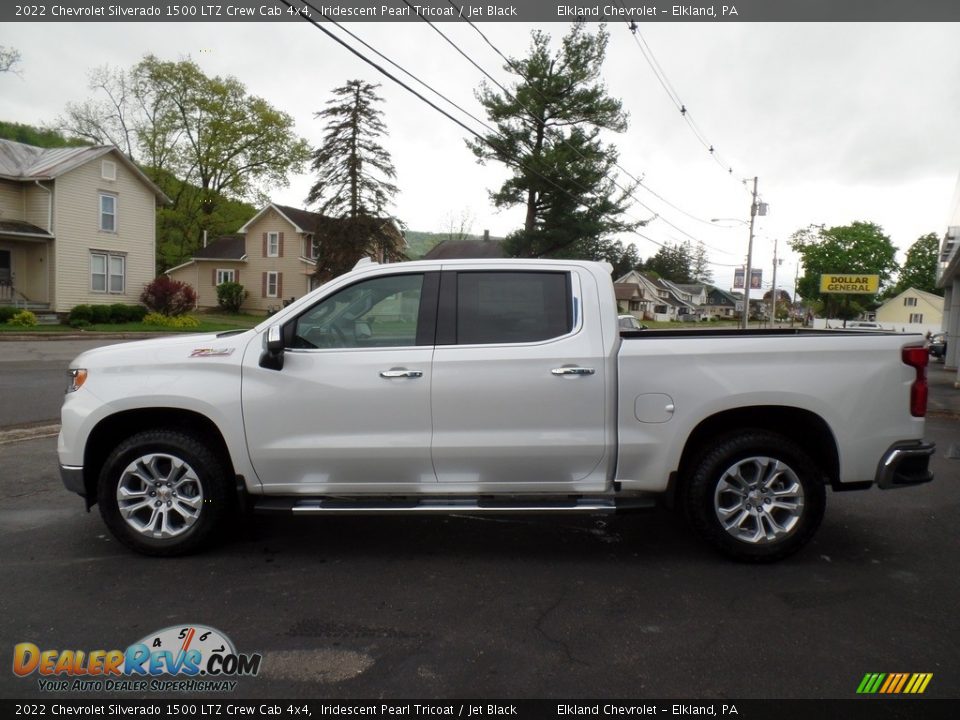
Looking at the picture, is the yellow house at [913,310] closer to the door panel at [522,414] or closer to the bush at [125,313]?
the bush at [125,313]

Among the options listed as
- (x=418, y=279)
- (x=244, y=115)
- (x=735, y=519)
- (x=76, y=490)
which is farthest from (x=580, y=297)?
(x=244, y=115)

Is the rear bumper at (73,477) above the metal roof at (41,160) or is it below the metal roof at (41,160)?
below

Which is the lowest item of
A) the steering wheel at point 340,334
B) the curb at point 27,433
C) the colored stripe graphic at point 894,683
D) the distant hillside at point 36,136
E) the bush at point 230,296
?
the curb at point 27,433

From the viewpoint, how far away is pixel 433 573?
14.8 feet

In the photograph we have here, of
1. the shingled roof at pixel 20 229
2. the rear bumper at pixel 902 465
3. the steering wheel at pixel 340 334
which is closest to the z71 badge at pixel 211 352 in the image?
the steering wheel at pixel 340 334

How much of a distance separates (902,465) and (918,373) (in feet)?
1.96

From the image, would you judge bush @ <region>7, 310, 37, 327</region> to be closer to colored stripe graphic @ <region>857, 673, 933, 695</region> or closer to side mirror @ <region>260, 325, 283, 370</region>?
side mirror @ <region>260, 325, 283, 370</region>

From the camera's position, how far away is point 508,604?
13.3ft

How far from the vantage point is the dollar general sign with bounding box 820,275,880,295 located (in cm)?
5328

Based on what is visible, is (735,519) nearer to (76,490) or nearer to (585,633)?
(585,633)

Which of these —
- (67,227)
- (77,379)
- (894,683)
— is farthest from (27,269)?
(894,683)

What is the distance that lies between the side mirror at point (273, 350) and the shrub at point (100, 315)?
30900 millimetres

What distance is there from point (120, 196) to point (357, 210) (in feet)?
38.8

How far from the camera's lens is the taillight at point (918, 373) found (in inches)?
180
